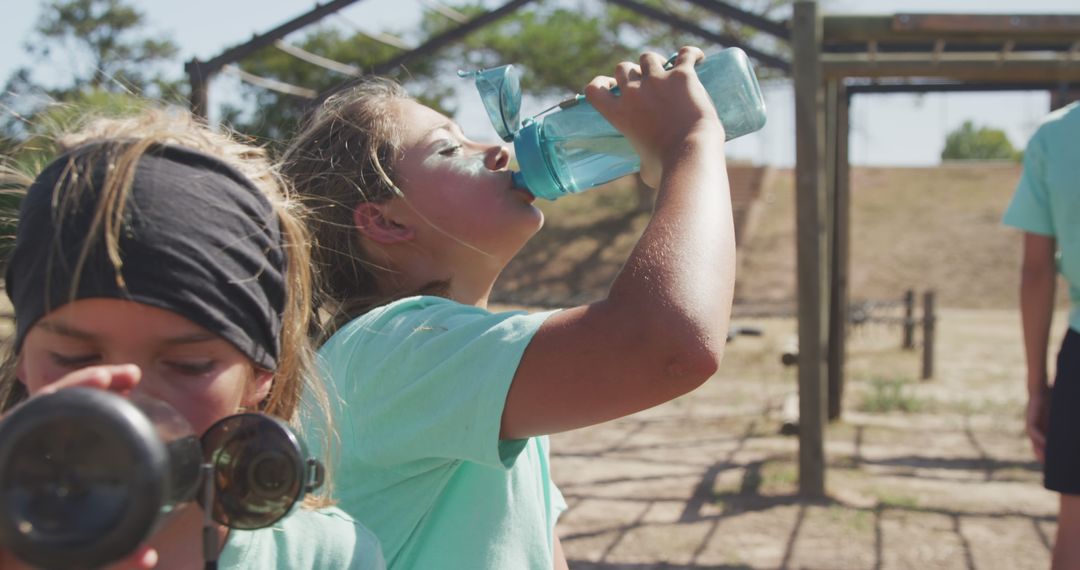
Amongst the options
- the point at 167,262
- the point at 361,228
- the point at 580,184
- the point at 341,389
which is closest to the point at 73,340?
the point at 167,262

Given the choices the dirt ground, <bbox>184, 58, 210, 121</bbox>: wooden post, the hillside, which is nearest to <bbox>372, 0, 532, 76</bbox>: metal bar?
<bbox>184, 58, 210, 121</bbox>: wooden post

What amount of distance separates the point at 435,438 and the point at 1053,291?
2.36 meters

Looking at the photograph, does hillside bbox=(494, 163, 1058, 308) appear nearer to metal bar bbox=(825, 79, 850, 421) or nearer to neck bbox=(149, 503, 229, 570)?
metal bar bbox=(825, 79, 850, 421)

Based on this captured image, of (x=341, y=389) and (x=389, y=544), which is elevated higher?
(x=341, y=389)

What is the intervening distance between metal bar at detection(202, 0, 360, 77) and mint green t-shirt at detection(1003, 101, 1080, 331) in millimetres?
3785

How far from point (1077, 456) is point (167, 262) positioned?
8.38 ft

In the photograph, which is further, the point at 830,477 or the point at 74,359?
the point at 830,477

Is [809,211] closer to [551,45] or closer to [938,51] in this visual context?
[938,51]

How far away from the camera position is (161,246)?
1039mm

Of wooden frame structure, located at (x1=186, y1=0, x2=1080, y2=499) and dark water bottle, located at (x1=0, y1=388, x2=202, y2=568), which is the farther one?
wooden frame structure, located at (x1=186, y1=0, x2=1080, y2=499)

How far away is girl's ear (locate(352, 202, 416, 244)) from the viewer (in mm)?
1871

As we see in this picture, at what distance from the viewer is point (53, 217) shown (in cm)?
105

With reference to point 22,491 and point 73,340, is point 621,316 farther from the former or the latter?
point 22,491

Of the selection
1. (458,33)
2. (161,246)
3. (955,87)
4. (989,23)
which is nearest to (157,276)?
(161,246)
